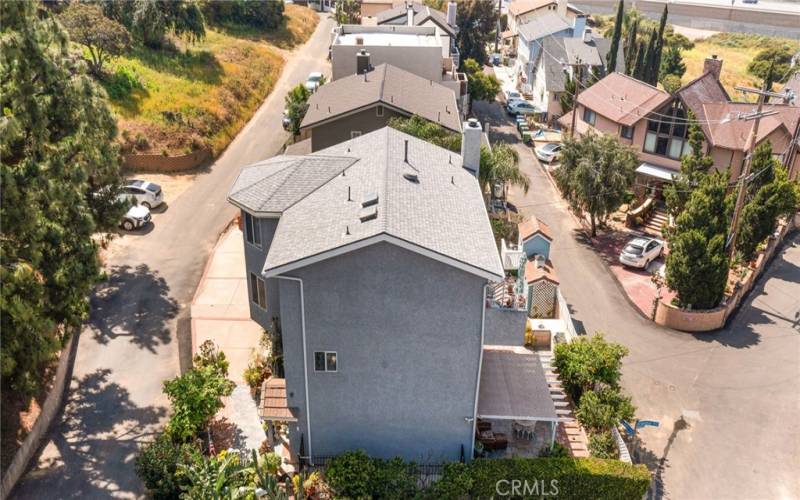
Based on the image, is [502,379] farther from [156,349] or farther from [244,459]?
[156,349]

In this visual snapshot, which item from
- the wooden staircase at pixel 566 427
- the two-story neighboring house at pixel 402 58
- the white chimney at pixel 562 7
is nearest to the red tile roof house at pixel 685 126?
the two-story neighboring house at pixel 402 58

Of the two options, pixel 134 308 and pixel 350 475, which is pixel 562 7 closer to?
pixel 134 308

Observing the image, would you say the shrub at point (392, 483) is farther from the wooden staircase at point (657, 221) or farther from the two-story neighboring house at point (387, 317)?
the wooden staircase at point (657, 221)

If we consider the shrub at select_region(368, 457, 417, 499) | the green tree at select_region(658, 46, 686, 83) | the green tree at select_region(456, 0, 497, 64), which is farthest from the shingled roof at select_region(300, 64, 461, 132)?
the green tree at select_region(658, 46, 686, 83)

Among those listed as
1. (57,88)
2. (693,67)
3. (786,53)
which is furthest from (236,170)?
(786,53)

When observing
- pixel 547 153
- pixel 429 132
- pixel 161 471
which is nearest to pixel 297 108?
pixel 429 132

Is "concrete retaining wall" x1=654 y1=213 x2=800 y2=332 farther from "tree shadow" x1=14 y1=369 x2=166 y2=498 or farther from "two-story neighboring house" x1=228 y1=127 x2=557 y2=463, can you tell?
"tree shadow" x1=14 y1=369 x2=166 y2=498
